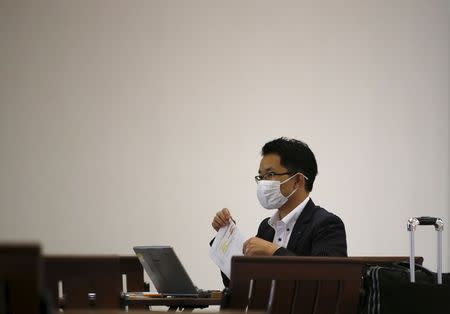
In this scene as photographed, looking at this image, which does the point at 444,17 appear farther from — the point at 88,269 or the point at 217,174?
the point at 88,269

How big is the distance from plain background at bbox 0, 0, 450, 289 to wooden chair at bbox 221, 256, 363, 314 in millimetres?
3274

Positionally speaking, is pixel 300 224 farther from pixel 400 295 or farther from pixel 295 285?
pixel 295 285

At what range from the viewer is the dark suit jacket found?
10.8ft

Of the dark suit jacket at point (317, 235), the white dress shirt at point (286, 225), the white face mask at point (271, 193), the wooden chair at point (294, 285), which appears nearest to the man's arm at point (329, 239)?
the dark suit jacket at point (317, 235)

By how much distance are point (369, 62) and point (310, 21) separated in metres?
0.54

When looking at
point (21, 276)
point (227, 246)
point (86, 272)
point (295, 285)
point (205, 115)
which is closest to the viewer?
point (21, 276)

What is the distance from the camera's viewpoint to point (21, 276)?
55.8 inches

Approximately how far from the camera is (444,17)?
6.29m

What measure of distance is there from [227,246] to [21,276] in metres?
1.93

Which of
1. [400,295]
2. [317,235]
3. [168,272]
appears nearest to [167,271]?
[168,272]

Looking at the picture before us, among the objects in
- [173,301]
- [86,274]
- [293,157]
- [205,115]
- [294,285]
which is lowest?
[173,301]

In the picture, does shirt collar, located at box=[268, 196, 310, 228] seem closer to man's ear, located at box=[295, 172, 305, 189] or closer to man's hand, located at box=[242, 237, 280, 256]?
man's ear, located at box=[295, 172, 305, 189]

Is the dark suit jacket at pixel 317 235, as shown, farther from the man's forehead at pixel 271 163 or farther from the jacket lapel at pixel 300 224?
the man's forehead at pixel 271 163

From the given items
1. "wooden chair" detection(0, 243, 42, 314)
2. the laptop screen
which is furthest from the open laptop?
"wooden chair" detection(0, 243, 42, 314)
